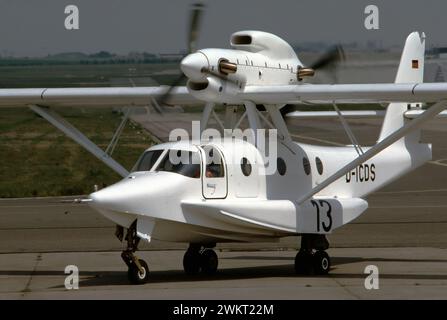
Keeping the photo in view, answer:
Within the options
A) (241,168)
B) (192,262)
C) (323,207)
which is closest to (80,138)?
(192,262)

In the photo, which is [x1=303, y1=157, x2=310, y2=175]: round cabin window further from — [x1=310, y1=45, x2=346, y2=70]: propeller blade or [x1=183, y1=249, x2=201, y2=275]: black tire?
[x1=183, y1=249, x2=201, y2=275]: black tire

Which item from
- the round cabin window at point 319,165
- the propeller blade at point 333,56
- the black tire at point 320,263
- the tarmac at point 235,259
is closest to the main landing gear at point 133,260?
the tarmac at point 235,259

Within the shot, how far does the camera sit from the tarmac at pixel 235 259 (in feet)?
54.6

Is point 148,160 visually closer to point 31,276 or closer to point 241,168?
point 241,168

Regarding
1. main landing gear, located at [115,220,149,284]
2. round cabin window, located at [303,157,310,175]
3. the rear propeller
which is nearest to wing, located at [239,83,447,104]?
the rear propeller

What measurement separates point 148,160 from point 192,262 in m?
2.09

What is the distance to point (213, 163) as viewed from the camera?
18422 millimetres

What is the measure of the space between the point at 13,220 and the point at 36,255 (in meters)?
5.74

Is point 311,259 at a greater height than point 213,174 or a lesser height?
lesser

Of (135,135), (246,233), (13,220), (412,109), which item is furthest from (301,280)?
(135,135)

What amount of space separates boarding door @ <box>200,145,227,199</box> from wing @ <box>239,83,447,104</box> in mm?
1387

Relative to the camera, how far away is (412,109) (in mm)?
22672

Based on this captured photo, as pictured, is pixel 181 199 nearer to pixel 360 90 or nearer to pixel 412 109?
pixel 360 90
